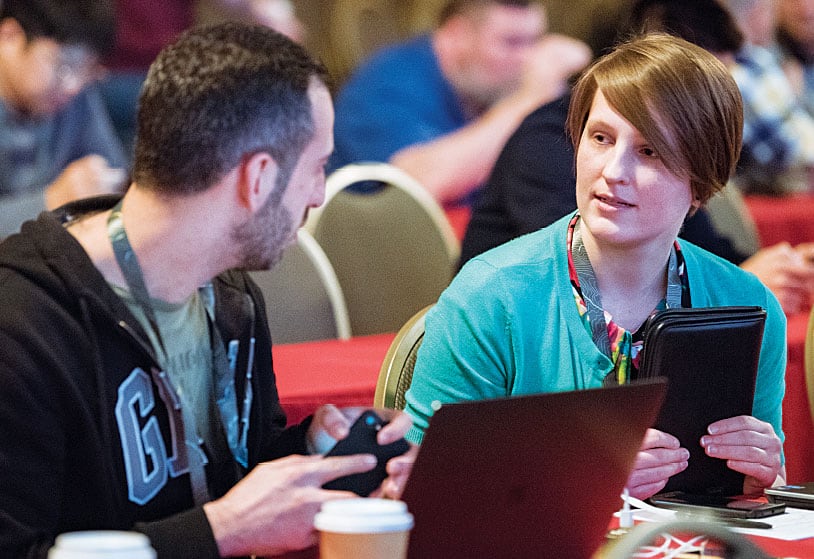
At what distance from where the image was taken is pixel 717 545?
4.68 feet

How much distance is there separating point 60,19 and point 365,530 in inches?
140

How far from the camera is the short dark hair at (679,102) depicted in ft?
5.79

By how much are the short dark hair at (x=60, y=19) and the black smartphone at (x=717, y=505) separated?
10.4 feet

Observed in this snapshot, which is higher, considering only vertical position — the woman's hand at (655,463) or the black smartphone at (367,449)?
the black smartphone at (367,449)

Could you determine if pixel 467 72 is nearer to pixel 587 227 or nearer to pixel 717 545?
pixel 587 227

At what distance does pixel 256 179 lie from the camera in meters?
1.42

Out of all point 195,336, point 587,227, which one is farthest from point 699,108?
point 195,336

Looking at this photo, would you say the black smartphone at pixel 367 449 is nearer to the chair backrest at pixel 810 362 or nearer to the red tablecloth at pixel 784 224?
the chair backrest at pixel 810 362

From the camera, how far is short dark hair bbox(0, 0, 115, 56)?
4.24 m

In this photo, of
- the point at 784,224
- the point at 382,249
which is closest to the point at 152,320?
the point at 382,249

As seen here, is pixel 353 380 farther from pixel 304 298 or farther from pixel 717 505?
pixel 717 505

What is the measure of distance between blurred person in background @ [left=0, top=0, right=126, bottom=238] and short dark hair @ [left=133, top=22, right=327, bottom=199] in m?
2.70

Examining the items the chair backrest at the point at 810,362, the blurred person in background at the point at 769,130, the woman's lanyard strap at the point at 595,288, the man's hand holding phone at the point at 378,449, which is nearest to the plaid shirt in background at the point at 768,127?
the blurred person in background at the point at 769,130

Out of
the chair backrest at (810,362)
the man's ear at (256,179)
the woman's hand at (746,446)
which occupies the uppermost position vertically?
the man's ear at (256,179)
